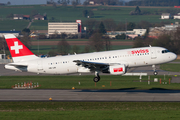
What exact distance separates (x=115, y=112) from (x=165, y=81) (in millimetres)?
30278

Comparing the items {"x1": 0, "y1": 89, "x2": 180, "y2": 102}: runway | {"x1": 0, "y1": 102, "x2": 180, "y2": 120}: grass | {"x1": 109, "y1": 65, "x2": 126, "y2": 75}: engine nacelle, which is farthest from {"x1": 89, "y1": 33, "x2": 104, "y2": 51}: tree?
{"x1": 0, "y1": 102, "x2": 180, "y2": 120}: grass

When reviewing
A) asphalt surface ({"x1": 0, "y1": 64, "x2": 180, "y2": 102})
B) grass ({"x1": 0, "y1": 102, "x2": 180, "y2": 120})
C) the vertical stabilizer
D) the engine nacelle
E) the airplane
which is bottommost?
asphalt surface ({"x1": 0, "y1": 64, "x2": 180, "y2": 102})

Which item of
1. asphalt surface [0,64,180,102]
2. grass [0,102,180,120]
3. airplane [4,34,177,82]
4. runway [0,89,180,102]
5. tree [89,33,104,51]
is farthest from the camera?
tree [89,33,104,51]

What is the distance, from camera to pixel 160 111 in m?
31.9

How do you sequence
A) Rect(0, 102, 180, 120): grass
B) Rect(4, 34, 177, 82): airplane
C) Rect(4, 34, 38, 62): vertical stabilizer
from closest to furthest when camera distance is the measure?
1. Rect(0, 102, 180, 120): grass
2. Rect(4, 34, 177, 82): airplane
3. Rect(4, 34, 38, 62): vertical stabilizer

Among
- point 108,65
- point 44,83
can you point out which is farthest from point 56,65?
point 44,83

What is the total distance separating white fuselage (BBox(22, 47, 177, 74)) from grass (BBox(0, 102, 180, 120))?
32.9 ft

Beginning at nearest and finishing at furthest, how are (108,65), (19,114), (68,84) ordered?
(19,114)
(108,65)
(68,84)

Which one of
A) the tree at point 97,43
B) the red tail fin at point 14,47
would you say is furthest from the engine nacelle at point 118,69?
the tree at point 97,43

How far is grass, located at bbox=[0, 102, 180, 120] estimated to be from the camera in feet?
96.7

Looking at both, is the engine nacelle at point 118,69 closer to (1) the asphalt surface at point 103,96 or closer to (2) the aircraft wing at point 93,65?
(2) the aircraft wing at point 93,65

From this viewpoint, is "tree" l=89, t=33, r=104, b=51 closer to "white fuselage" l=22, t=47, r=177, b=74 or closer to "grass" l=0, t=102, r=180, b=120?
"white fuselage" l=22, t=47, r=177, b=74

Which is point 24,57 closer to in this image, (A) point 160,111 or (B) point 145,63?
(B) point 145,63

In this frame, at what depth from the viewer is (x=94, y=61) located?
4612cm
